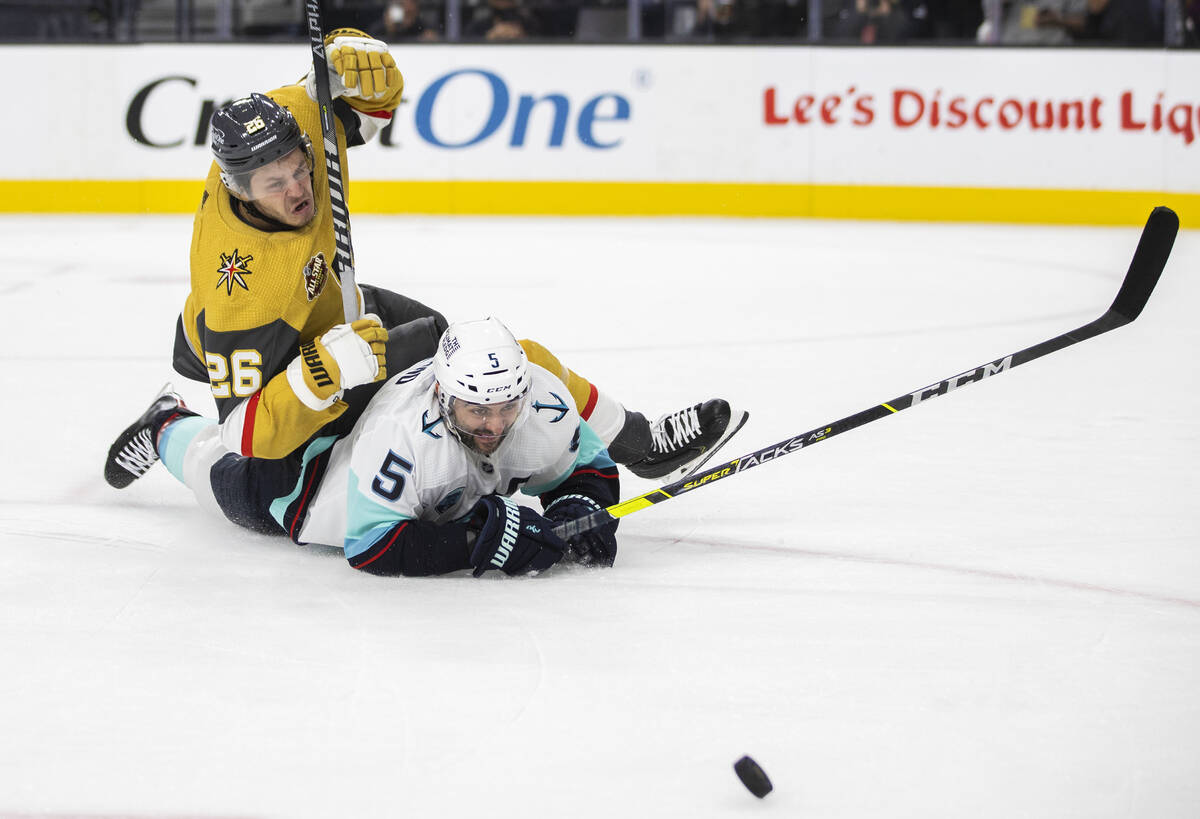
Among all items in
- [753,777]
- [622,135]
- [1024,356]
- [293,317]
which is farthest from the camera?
[622,135]

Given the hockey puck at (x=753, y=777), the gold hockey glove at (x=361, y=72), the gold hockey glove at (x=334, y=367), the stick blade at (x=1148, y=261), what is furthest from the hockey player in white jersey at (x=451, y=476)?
the stick blade at (x=1148, y=261)

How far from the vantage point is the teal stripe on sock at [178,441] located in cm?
317

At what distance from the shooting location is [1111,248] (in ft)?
25.6

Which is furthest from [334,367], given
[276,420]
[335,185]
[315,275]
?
[335,185]

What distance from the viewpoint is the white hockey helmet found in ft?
8.26

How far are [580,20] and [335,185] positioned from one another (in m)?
6.59

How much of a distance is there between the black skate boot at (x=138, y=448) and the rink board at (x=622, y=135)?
5946 mm

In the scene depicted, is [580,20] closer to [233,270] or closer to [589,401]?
[589,401]

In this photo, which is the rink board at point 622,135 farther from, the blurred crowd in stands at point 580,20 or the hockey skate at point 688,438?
the hockey skate at point 688,438

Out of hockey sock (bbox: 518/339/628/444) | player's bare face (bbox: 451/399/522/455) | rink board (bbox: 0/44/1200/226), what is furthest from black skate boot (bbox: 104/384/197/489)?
rink board (bbox: 0/44/1200/226)

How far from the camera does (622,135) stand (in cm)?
923

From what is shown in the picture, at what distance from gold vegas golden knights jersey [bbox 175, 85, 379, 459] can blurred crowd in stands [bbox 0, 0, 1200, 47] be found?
21.5 feet

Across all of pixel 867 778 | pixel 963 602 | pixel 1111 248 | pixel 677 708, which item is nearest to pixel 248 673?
pixel 677 708

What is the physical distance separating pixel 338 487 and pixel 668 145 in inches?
269
